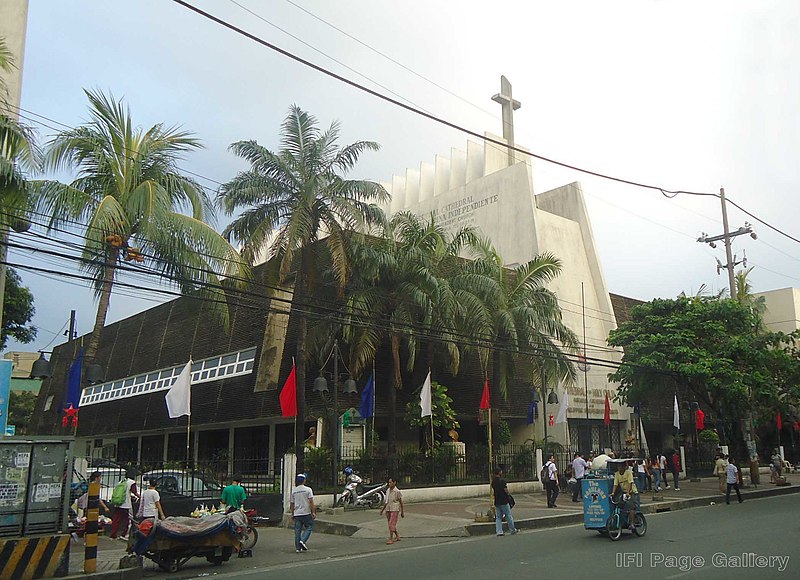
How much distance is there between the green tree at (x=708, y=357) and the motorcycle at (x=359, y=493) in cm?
1222

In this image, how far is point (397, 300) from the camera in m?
25.1

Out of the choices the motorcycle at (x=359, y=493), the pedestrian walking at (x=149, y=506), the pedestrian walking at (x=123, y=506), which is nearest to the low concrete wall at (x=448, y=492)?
the motorcycle at (x=359, y=493)

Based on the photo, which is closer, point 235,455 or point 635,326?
point 635,326

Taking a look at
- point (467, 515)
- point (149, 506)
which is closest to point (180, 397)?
point (149, 506)

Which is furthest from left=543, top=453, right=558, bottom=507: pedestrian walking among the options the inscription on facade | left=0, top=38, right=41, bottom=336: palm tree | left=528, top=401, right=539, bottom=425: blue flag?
the inscription on facade

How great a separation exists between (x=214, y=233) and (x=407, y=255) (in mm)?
8073

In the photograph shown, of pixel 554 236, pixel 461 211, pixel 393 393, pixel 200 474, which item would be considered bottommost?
pixel 200 474

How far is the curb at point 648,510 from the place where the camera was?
17688mm

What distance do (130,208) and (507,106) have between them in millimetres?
28925

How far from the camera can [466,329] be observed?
25766 millimetres

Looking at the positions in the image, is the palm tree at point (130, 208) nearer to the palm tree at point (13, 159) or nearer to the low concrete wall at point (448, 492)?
the palm tree at point (13, 159)

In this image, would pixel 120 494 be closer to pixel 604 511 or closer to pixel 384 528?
pixel 384 528

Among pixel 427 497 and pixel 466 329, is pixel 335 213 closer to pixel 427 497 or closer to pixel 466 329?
pixel 466 329

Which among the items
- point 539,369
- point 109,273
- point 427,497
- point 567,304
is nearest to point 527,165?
point 567,304
